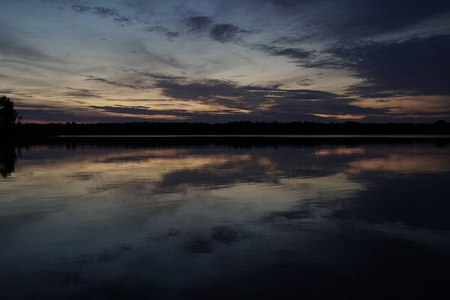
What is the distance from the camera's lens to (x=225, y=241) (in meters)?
10.8

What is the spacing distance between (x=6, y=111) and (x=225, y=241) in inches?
5065

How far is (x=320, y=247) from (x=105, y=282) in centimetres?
587

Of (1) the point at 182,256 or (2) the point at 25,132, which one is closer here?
(1) the point at 182,256

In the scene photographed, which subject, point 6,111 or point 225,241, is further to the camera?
point 6,111

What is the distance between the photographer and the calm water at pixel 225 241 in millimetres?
7891

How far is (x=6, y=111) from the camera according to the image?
117 meters

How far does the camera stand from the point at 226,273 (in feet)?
28.0

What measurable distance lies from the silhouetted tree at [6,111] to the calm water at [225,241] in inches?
4442

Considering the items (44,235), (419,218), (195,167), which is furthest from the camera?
(195,167)

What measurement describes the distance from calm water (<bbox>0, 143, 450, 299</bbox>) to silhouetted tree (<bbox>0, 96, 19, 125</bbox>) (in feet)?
370

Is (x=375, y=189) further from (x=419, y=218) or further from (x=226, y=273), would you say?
(x=226, y=273)

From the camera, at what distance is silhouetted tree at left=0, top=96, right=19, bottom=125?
116312mm

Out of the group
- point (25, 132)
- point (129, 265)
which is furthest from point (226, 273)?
point (25, 132)

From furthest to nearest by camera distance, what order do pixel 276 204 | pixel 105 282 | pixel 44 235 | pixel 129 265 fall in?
1. pixel 276 204
2. pixel 44 235
3. pixel 129 265
4. pixel 105 282
